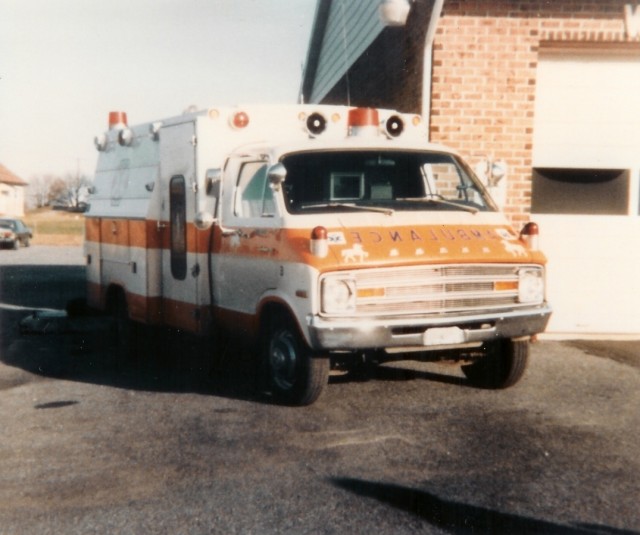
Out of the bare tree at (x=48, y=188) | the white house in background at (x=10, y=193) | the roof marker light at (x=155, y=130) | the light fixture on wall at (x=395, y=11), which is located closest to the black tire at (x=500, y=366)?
the roof marker light at (x=155, y=130)

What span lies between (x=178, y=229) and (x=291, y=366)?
240cm

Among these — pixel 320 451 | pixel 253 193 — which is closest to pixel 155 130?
pixel 253 193

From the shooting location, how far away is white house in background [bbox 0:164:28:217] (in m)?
81.9

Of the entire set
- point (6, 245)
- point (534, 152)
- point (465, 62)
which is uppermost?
point (465, 62)

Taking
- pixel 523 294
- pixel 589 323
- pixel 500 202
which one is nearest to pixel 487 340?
pixel 523 294

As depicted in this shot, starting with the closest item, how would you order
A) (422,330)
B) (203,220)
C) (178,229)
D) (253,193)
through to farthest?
(422,330)
(253,193)
(203,220)
(178,229)

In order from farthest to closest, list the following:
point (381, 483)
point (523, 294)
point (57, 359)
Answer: point (57, 359) < point (523, 294) < point (381, 483)

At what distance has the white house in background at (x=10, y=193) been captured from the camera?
8194cm

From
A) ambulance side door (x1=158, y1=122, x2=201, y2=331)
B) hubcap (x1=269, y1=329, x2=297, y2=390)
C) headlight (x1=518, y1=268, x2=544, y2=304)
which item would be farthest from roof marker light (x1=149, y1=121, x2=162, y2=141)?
headlight (x1=518, y1=268, x2=544, y2=304)

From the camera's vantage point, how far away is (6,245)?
3784cm

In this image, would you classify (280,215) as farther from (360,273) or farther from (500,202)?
(500,202)

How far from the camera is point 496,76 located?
1002cm

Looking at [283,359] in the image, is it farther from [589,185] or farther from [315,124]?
[589,185]

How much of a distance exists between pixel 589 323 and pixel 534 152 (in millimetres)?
2122
